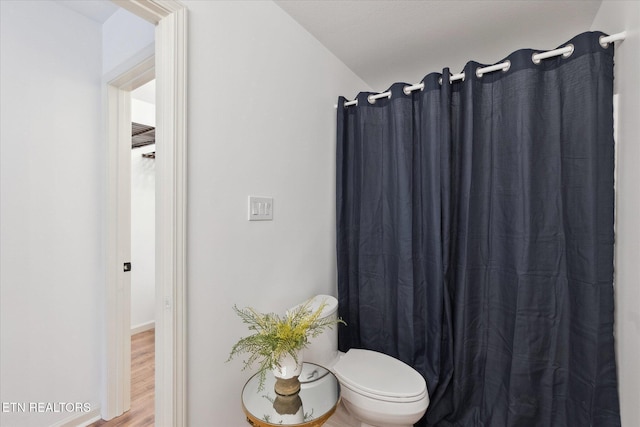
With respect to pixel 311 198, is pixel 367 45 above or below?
above

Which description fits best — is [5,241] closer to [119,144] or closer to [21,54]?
[119,144]

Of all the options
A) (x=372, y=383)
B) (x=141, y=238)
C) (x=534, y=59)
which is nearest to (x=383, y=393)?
(x=372, y=383)

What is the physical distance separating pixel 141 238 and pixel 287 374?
2.84 m

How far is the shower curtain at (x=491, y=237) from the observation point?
1312mm

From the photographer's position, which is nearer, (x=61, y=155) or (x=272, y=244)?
(x=272, y=244)

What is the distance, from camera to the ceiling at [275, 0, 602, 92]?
146 cm

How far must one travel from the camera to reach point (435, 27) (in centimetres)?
164

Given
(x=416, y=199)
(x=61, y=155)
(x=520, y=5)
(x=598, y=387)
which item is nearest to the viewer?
(x=598, y=387)

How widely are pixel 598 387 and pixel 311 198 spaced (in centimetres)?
162

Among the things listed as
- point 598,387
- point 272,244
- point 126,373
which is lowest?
point 126,373

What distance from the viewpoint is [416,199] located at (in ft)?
5.82

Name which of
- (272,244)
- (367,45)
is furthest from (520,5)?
(272,244)

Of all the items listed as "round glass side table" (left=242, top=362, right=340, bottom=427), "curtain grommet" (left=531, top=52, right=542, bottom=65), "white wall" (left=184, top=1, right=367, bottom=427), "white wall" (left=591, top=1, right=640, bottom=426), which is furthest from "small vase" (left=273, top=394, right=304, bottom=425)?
"curtain grommet" (left=531, top=52, right=542, bottom=65)

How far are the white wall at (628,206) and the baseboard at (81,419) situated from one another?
2.73 metres
